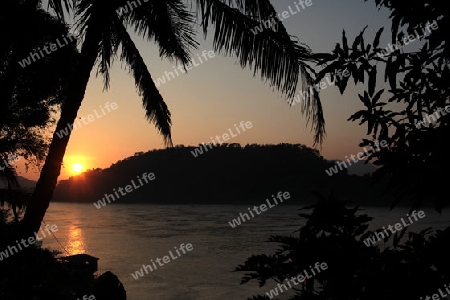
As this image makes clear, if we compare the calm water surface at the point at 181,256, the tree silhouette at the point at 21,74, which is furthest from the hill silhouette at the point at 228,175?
the tree silhouette at the point at 21,74

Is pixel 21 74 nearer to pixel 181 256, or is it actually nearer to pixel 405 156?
pixel 405 156

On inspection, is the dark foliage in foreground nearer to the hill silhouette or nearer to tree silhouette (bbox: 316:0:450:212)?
tree silhouette (bbox: 316:0:450:212)

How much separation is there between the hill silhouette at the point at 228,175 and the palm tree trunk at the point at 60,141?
14764 centimetres

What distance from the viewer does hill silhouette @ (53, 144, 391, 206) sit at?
157m

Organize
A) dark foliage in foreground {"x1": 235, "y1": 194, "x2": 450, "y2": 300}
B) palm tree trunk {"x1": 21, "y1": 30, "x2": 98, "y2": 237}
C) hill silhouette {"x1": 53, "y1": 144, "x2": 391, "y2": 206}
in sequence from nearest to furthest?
1. dark foliage in foreground {"x1": 235, "y1": 194, "x2": 450, "y2": 300}
2. palm tree trunk {"x1": 21, "y1": 30, "x2": 98, "y2": 237}
3. hill silhouette {"x1": 53, "y1": 144, "x2": 391, "y2": 206}

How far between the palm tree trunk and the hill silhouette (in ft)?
484

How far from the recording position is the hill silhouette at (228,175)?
157m

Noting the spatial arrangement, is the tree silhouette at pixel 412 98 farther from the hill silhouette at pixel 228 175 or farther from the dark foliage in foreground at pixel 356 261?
the hill silhouette at pixel 228 175

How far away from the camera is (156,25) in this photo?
7.02 m

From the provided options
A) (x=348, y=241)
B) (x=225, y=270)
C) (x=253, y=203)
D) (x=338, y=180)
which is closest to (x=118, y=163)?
(x=253, y=203)

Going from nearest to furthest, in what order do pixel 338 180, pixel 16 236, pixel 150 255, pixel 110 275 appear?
pixel 16 236 < pixel 110 275 < pixel 150 255 < pixel 338 180

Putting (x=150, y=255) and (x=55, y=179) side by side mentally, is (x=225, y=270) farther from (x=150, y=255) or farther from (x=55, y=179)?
(x=55, y=179)

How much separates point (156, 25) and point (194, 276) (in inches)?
1708

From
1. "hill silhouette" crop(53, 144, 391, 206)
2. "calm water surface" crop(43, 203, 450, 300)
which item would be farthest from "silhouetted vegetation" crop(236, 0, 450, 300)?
"hill silhouette" crop(53, 144, 391, 206)
